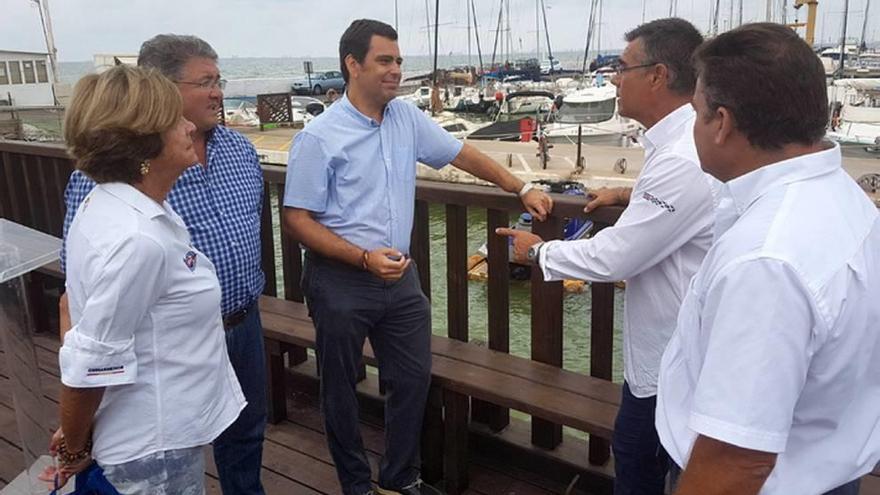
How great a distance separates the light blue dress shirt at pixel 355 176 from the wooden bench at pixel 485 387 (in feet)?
1.89

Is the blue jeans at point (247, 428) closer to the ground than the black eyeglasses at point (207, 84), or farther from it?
closer to the ground

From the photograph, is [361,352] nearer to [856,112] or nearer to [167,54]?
[167,54]

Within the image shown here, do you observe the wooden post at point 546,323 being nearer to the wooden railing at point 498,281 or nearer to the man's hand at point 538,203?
the wooden railing at point 498,281

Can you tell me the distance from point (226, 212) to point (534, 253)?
95 centimetres

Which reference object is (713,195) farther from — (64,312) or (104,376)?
(64,312)

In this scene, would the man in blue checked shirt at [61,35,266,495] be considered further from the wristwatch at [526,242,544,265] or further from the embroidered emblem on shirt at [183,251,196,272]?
the wristwatch at [526,242,544,265]

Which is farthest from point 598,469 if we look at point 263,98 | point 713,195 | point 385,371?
point 263,98

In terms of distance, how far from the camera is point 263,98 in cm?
2462

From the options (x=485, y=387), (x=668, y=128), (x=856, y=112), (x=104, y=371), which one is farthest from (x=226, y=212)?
(x=856, y=112)

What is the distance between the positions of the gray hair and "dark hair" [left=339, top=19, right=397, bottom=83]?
47cm

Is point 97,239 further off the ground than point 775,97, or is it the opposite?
point 775,97

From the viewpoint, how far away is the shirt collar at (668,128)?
1.89 metres

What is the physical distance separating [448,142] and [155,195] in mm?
1226

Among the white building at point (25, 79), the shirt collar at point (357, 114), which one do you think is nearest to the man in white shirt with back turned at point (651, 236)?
the shirt collar at point (357, 114)
